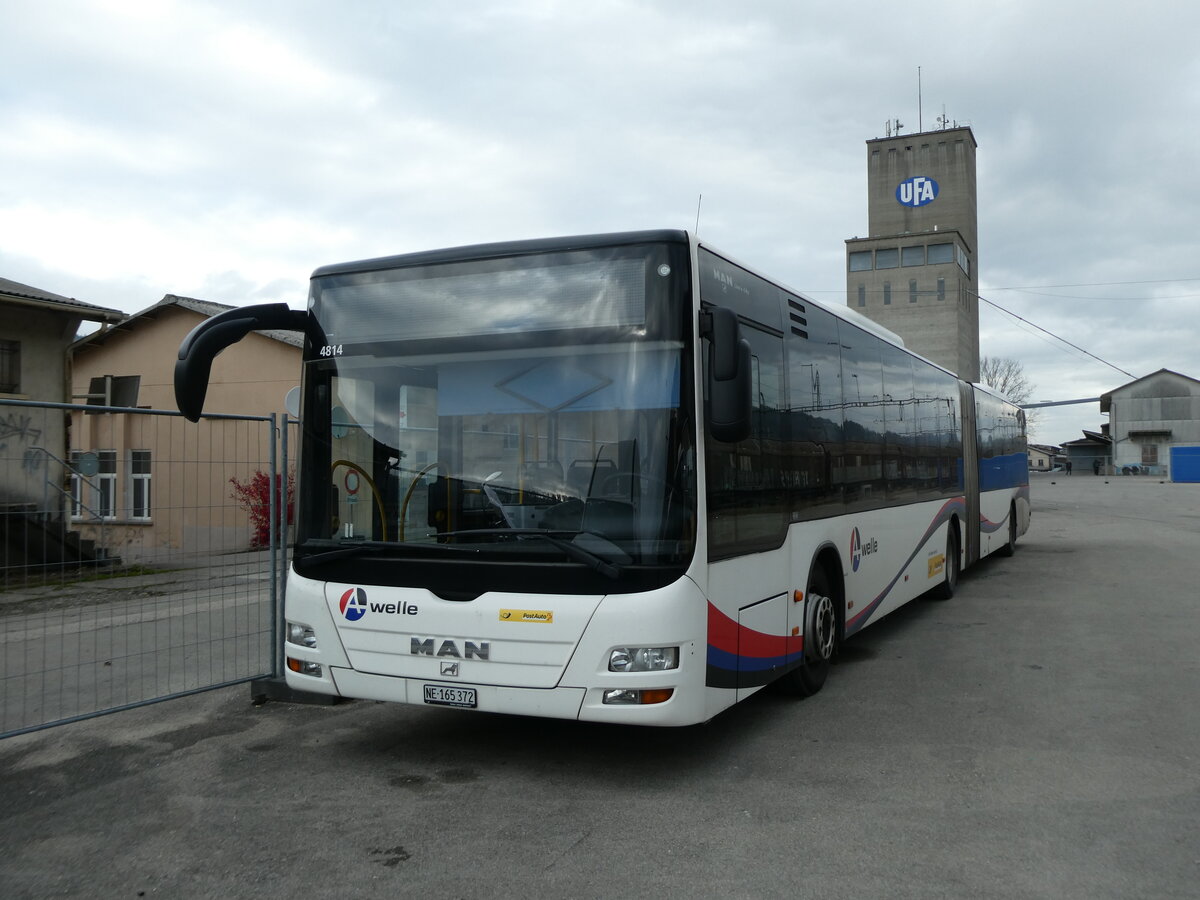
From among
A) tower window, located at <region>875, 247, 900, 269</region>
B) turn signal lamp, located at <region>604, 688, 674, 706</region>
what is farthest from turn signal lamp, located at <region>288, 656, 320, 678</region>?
tower window, located at <region>875, 247, 900, 269</region>

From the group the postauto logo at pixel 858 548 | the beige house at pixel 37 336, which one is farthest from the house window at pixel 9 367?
the postauto logo at pixel 858 548

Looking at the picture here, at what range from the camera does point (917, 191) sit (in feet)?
303

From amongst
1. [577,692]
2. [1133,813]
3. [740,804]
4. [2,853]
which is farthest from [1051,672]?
[2,853]

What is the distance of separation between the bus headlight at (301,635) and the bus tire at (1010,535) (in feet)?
49.4

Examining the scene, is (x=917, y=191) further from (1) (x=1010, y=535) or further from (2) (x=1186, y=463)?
(1) (x=1010, y=535)

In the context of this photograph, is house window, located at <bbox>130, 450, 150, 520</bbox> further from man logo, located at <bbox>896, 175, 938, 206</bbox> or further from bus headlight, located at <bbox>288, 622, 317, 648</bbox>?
man logo, located at <bbox>896, 175, 938, 206</bbox>

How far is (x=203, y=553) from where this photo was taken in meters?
6.84

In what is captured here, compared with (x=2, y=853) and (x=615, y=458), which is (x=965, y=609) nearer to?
(x=615, y=458)

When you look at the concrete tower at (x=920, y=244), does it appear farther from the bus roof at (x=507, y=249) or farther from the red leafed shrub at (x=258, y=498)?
the bus roof at (x=507, y=249)

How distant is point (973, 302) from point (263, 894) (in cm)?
10101

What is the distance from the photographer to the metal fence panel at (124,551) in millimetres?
5879

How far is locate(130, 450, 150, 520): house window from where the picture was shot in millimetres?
6383

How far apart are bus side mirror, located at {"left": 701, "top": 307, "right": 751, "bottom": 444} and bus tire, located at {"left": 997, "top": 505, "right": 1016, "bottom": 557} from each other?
47.5 feet

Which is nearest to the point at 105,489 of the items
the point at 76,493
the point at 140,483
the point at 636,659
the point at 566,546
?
the point at 76,493
